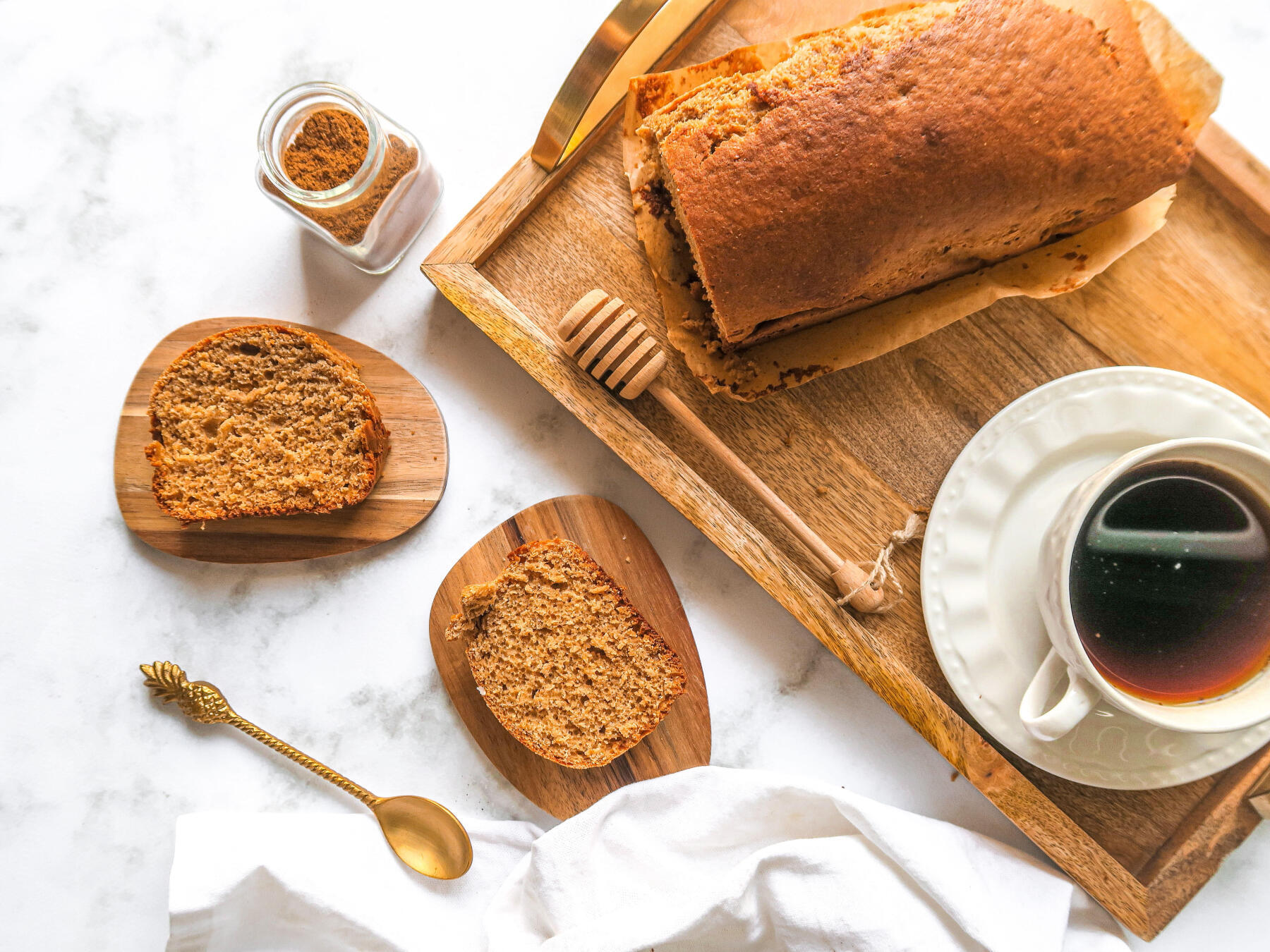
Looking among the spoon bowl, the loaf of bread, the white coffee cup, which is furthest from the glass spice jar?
the white coffee cup

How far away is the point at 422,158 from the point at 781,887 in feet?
5.68

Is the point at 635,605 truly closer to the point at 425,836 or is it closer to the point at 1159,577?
the point at 425,836

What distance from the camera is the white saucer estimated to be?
150 centimetres

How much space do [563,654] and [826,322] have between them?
0.91 metres

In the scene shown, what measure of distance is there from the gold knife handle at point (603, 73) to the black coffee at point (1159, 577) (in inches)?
46.4

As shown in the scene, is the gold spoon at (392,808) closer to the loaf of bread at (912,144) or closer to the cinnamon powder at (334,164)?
the cinnamon powder at (334,164)

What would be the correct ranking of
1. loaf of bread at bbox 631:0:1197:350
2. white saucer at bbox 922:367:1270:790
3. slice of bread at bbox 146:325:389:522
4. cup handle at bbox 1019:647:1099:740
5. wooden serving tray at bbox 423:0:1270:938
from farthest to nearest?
slice of bread at bbox 146:325:389:522, wooden serving tray at bbox 423:0:1270:938, white saucer at bbox 922:367:1270:790, loaf of bread at bbox 631:0:1197:350, cup handle at bbox 1019:647:1099:740

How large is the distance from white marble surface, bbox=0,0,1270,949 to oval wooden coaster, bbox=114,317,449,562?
5 cm

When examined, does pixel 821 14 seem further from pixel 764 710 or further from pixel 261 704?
pixel 261 704

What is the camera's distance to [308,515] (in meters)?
1.79

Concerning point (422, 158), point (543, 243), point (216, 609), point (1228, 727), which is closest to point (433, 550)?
point (216, 609)

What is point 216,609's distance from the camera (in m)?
1.85

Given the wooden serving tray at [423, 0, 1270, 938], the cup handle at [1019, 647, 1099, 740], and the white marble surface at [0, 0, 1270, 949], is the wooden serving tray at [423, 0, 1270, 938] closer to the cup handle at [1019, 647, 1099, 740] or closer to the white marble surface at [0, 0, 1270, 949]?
the white marble surface at [0, 0, 1270, 949]

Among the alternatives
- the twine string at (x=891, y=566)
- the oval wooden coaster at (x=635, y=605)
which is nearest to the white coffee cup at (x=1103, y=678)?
the twine string at (x=891, y=566)
